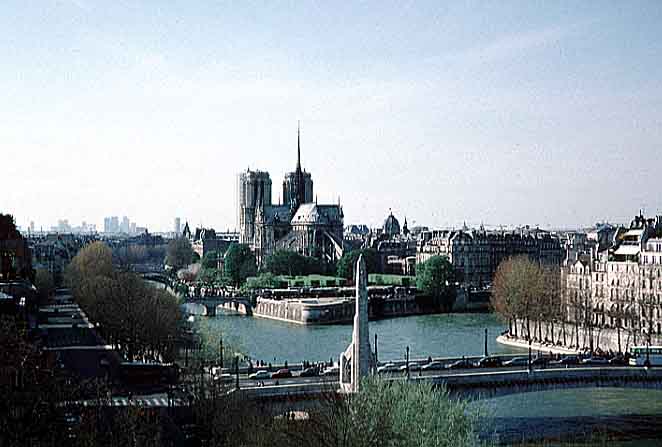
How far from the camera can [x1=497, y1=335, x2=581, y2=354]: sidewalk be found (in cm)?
5541

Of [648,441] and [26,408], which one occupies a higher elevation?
[26,408]

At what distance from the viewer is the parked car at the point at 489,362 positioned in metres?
40.5

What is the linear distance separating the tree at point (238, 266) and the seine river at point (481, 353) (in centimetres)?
2163

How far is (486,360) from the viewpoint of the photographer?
135 ft

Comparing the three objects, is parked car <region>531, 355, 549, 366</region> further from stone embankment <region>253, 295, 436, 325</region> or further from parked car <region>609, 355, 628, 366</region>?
stone embankment <region>253, 295, 436, 325</region>

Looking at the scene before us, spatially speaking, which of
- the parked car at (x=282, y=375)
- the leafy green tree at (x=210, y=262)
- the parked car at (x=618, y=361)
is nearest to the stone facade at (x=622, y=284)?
the parked car at (x=618, y=361)

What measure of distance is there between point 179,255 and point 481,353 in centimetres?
9768

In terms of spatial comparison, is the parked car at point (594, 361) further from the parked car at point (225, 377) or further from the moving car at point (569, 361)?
the parked car at point (225, 377)

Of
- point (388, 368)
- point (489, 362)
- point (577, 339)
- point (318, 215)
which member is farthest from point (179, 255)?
point (388, 368)

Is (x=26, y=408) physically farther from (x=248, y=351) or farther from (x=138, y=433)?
(x=248, y=351)

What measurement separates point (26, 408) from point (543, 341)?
1579 inches

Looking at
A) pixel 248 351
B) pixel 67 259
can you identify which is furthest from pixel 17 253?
pixel 67 259

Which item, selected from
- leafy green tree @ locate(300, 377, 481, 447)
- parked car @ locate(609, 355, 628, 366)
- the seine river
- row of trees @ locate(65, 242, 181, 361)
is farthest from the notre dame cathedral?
leafy green tree @ locate(300, 377, 481, 447)

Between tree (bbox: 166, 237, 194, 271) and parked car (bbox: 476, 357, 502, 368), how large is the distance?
10703 cm
